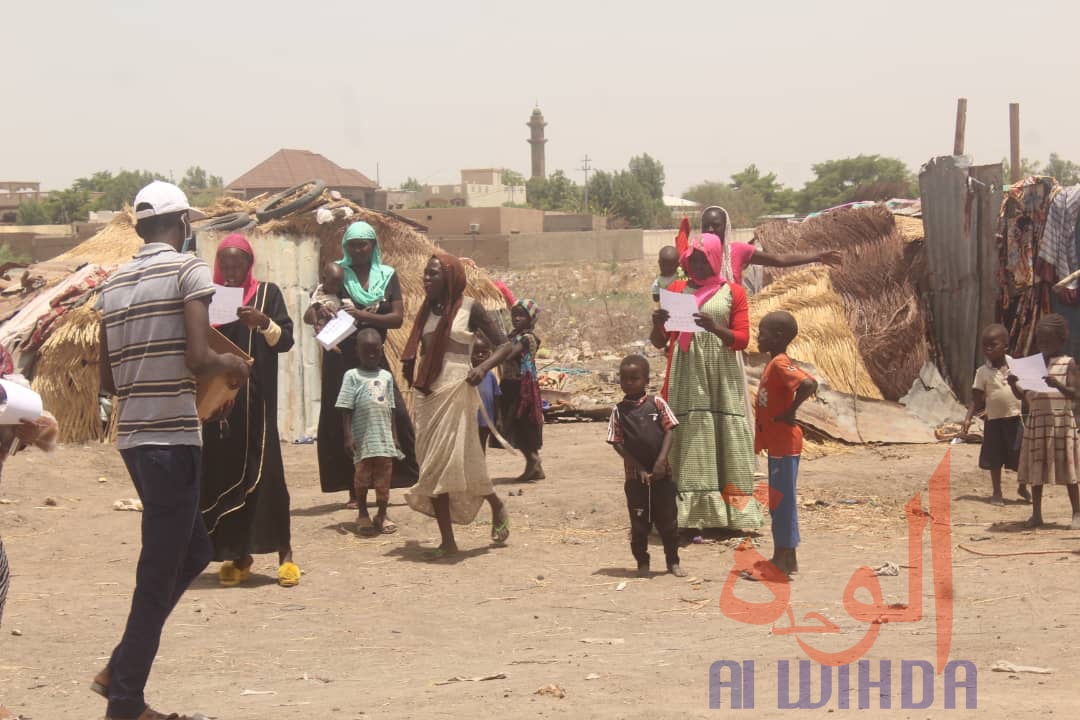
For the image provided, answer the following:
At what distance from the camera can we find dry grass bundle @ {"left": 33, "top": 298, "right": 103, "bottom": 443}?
12.0 m

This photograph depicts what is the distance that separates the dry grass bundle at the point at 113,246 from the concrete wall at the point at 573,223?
3503 cm

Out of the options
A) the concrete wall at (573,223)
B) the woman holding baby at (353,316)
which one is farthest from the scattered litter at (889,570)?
the concrete wall at (573,223)

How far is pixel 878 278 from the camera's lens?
13422 mm

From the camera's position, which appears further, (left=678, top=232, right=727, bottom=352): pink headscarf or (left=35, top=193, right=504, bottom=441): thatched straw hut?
(left=35, top=193, right=504, bottom=441): thatched straw hut

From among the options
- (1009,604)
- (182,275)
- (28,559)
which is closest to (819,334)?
(1009,604)

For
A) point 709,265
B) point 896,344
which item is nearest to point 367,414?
point 709,265

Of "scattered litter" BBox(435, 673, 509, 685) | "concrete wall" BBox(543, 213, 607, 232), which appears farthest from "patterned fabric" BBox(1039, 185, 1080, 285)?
"concrete wall" BBox(543, 213, 607, 232)

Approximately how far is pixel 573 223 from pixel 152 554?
47.1 metres

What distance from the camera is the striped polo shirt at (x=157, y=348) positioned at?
4230mm

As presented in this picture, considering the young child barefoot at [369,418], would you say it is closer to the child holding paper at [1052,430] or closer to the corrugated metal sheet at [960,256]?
the child holding paper at [1052,430]

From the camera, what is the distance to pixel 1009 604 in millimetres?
6016

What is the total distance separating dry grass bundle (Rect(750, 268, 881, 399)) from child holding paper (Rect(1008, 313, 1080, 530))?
4.24m

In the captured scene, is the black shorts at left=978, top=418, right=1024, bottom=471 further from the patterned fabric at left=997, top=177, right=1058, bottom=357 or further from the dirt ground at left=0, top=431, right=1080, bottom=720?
the patterned fabric at left=997, top=177, right=1058, bottom=357

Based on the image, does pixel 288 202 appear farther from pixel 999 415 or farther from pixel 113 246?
pixel 999 415
